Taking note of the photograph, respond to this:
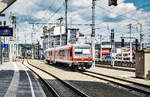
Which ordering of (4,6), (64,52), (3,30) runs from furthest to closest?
(3,30) → (64,52) → (4,6)

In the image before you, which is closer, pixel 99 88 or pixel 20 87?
pixel 20 87

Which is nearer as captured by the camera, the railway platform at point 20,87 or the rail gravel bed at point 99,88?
the railway platform at point 20,87

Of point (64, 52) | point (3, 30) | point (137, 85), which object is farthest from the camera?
point (3, 30)

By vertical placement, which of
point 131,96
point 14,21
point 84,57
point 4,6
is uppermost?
point 14,21

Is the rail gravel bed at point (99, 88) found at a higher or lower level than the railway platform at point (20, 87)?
lower

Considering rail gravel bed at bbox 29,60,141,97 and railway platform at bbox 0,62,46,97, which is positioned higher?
railway platform at bbox 0,62,46,97

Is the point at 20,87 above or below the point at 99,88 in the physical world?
above

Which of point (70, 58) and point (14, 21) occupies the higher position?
point (14, 21)

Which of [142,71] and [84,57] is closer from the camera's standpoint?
[142,71]

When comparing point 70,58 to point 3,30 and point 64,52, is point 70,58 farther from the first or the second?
point 3,30

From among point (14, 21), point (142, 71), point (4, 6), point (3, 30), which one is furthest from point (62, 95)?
point (14, 21)

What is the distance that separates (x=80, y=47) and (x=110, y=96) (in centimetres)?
1553

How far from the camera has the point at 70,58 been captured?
2762 cm

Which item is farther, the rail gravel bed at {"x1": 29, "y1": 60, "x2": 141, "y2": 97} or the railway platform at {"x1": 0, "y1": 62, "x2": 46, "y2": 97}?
the rail gravel bed at {"x1": 29, "y1": 60, "x2": 141, "y2": 97}
